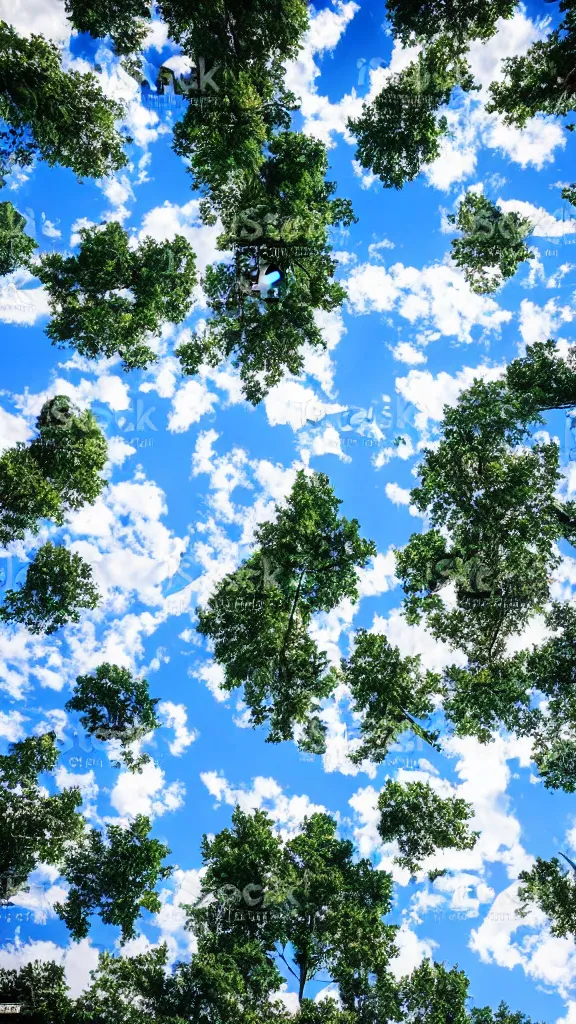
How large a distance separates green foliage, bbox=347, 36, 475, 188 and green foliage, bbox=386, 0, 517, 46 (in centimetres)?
37

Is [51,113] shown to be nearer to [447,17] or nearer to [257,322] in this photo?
[257,322]

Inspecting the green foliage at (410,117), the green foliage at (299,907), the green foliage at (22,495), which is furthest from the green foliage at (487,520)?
the green foliage at (22,495)

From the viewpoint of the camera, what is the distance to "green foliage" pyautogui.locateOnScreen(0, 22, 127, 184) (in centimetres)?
1466

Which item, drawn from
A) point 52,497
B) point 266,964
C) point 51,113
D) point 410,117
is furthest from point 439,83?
point 266,964

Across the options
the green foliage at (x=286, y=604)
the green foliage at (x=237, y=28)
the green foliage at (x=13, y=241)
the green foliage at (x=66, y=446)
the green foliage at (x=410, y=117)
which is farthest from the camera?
the green foliage at (x=66, y=446)

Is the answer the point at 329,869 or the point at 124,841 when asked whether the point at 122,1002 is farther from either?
the point at 329,869

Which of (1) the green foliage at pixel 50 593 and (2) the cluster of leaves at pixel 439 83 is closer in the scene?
(2) the cluster of leaves at pixel 439 83

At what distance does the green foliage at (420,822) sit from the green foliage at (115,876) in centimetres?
890

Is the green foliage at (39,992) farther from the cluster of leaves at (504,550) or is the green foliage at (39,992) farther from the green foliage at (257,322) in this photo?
the green foliage at (257,322)

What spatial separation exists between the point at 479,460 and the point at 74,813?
67.3ft

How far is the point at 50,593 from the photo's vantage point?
64.4 ft

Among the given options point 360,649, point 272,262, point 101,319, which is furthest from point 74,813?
point 272,262

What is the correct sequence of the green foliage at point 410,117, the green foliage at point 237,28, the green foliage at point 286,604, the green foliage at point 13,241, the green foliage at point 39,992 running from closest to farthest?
1. the green foliage at point 237,28
2. the green foliage at point 410,117
3. the green foliage at point 13,241
4. the green foliage at point 39,992
5. the green foliage at point 286,604

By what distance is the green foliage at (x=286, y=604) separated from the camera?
1811 cm
